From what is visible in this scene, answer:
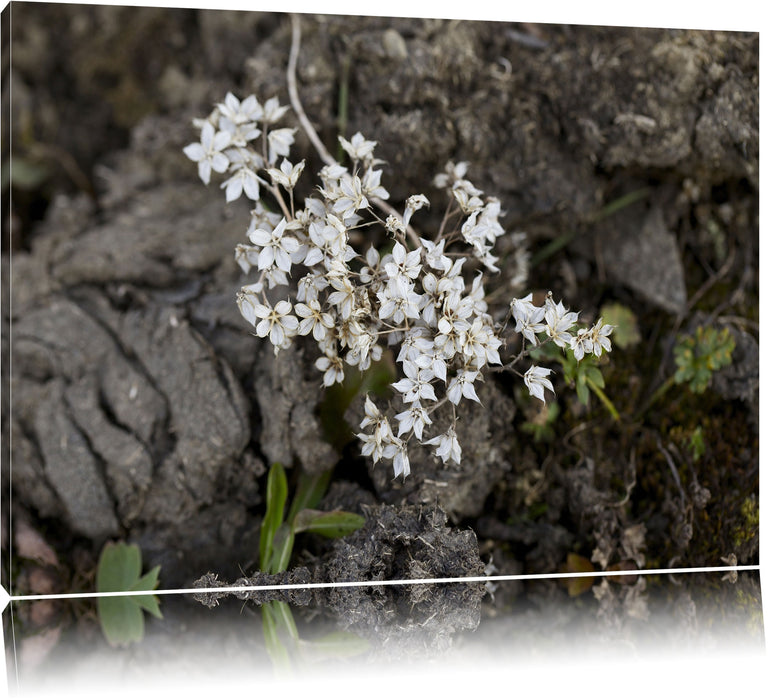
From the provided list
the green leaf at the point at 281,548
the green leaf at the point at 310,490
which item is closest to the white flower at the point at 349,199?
the green leaf at the point at 310,490

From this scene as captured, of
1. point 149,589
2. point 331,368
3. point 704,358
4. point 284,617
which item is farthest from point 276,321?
point 704,358

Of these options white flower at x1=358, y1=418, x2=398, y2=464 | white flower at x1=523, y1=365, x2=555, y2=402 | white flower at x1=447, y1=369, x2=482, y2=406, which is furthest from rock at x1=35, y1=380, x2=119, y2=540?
white flower at x1=523, y1=365, x2=555, y2=402

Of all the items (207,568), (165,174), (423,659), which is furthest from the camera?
(165,174)

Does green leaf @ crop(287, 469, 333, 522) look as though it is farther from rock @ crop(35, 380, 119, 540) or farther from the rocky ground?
rock @ crop(35, 380, 119, 540)

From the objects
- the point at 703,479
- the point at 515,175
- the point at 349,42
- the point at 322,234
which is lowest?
the point at 703,479

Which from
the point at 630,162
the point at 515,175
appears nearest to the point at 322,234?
the point at 515,175

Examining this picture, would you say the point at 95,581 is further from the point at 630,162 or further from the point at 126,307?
the point at 630,162
